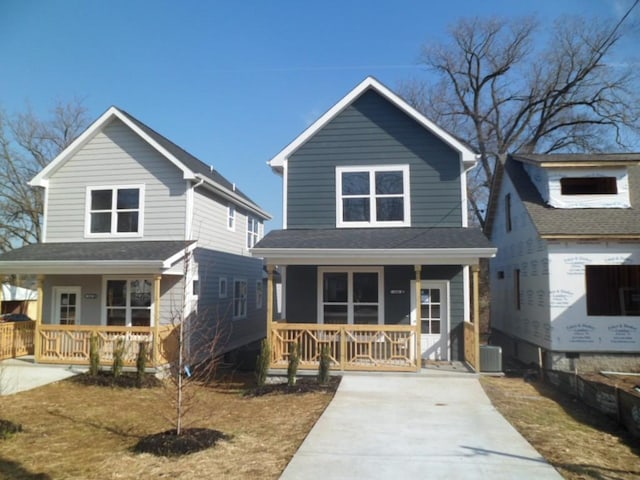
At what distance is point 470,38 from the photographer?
106 feet

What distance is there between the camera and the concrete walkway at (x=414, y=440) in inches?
217

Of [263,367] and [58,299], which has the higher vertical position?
[58,299]

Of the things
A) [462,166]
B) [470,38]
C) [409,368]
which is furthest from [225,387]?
[470,38]

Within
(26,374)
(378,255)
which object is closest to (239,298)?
(26,374)

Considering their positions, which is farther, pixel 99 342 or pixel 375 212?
pixel 375 212

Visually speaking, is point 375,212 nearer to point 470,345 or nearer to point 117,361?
point 470,345

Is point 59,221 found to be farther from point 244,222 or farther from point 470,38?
point 470,38

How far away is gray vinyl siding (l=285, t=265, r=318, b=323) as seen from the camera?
1329 cm

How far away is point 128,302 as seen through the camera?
14.1m

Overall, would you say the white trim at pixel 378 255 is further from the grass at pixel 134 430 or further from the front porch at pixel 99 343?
the front porch at pixel 99 343

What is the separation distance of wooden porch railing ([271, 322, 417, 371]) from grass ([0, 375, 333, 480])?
144 centimetres

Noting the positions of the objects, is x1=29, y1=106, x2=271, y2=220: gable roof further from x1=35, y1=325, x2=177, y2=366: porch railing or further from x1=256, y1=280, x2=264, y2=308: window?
x1=256, y1=280, x2=264, y2=308: window

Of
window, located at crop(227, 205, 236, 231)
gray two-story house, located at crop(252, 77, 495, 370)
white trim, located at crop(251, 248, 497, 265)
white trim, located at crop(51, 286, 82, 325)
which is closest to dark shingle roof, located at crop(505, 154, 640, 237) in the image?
gray two-story house, located at crop(252, 77, 495, 370)

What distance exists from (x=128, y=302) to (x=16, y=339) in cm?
350
